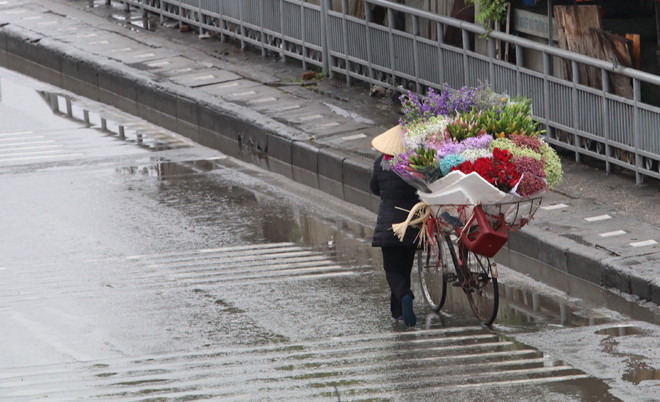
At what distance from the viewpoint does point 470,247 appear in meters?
8.47

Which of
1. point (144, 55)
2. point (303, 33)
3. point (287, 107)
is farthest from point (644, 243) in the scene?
point (144, 55)

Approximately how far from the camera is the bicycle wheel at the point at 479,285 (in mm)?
8805

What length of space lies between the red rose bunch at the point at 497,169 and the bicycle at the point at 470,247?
193 mm

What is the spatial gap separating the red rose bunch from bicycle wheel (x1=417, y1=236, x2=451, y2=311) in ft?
3.19

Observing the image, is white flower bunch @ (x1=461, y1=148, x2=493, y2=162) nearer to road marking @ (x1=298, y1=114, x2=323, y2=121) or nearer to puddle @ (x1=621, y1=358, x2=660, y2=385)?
puddle @ (x1=621, y1=358, x2=660, y2=385)

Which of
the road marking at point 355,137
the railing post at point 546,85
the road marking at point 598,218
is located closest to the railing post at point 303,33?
the road marking at point 355,137

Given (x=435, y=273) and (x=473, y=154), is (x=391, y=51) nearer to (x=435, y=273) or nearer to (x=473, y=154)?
(x=435, y=273)

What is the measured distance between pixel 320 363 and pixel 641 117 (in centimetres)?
513

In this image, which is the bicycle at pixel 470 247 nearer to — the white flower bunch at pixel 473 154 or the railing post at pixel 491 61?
the white flower bunch at pixel 473 154

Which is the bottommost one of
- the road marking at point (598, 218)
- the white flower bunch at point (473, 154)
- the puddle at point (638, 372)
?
the road marking at point (598, 218)

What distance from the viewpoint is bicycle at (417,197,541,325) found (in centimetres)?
844

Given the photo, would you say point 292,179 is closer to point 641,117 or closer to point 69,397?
point 641,117

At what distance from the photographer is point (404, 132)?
8836 mm

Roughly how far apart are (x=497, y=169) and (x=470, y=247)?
0.58 meters
